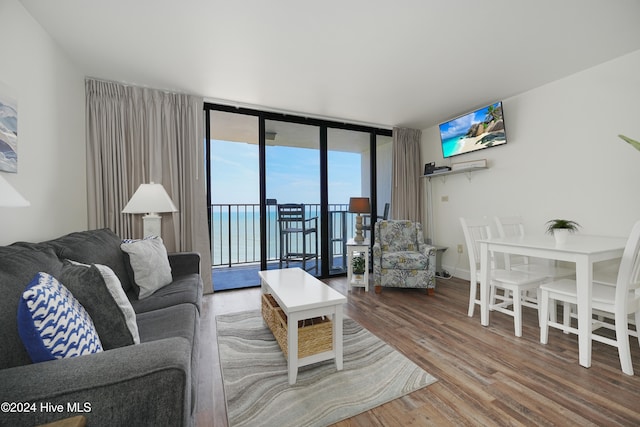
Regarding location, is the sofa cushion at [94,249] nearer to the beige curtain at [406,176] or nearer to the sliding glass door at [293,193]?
the sliding glass door at [293,193]

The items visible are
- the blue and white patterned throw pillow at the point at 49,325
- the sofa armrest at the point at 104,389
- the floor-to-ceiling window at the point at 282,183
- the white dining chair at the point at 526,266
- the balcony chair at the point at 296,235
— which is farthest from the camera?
the balcony chair at the point at 296,235

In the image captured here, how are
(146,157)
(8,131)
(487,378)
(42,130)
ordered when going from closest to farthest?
1. (8,131)
2. (487,378)
3. (42,130)
4. (146,157)

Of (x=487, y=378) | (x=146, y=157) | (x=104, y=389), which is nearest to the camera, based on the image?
(x=104, y=389)

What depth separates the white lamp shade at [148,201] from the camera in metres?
2.41

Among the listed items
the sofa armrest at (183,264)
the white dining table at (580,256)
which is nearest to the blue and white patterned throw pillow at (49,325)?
the sofa armrest at (183,264)

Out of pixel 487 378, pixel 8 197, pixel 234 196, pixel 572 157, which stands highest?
pixel 572 157

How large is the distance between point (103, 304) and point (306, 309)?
98cm

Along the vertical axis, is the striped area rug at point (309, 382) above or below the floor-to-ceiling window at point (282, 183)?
below

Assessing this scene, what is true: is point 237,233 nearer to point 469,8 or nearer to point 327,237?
point 327,237

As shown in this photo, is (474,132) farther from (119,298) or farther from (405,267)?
(119,298)

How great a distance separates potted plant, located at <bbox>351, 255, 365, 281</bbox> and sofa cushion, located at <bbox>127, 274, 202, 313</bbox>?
1966 mm

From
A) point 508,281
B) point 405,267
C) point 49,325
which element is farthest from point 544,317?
point 49,325

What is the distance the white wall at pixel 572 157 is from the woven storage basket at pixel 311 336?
2.85m

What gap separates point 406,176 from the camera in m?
4.41
